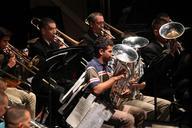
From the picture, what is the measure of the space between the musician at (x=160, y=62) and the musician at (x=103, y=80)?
0.55 metres

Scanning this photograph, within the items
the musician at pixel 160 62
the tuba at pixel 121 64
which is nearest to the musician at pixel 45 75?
the tuba at pixel 121 64

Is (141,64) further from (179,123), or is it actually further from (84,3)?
(84,3)

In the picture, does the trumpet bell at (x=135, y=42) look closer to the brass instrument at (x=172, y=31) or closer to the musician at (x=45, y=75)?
the brass instrument at (x=172, y=31)

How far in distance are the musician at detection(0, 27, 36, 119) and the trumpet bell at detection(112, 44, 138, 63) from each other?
46.5 inches

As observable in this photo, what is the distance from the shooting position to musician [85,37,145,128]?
18.2ft

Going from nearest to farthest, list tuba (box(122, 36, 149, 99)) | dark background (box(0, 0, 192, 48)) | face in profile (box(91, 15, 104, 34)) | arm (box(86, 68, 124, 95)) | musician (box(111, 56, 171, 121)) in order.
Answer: arm (box(86, 68, 124, 95))
musician (box(111, 56, 171, 121))
tuba (box(122, 36, 149, 99))
face in profile (box(91, 15, 104, 34))
dark background (box(0, 0, 192, 48))

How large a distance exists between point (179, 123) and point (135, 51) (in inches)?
44.4

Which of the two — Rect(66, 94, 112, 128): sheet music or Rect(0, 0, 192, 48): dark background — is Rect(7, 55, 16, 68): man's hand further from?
Rect(0, 0, 192, 48): dark background

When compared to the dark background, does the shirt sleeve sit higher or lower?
lower

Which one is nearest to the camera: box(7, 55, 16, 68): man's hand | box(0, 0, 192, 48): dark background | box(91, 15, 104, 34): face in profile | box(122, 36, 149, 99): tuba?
box(122, 36, 149, 99): tuba

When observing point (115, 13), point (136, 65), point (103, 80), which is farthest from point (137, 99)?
point (115, 13)

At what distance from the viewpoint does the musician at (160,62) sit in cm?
609

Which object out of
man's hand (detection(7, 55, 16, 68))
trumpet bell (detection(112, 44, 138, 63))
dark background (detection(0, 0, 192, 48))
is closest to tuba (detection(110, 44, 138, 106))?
trumpet bell (detection(112, 44, 138, 63))

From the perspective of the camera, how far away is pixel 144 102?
21.3ft
